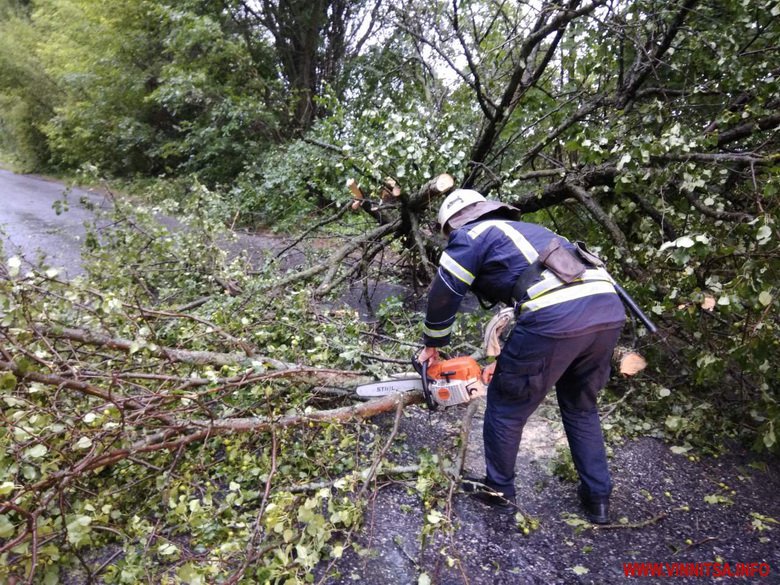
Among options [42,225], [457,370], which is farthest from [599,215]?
[42,225]

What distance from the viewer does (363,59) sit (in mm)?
9805

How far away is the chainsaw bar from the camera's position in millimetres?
2477

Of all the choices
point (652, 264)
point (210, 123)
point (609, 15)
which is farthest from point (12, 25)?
point (652, 264)

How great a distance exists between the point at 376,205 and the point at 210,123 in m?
7.28

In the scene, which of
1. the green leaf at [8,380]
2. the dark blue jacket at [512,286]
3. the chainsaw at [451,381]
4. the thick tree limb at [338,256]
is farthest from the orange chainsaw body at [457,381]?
the thick tree limb at [338,256]

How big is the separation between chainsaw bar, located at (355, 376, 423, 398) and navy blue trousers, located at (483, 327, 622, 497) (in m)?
0.42

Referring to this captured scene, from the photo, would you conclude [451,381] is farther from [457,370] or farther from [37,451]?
[37,451]

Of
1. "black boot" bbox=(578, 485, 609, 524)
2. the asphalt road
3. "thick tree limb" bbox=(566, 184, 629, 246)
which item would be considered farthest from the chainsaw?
the asphalt road

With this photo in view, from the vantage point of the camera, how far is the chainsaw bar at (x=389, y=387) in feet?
8.13

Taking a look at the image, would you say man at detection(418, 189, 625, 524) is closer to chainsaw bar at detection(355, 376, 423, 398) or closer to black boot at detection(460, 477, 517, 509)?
black boot at detection(460, 477, 517, 509)

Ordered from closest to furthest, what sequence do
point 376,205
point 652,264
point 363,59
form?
1. point 652,264
2. point 376,205
3. point 363,59

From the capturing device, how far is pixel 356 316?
330 cm

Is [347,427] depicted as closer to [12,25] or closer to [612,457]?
[612,457]

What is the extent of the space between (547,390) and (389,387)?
0.83 meters
